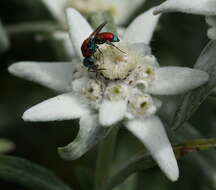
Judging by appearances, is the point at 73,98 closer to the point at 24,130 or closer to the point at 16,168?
the point at 16,168

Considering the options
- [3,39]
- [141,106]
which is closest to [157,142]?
[141,106]

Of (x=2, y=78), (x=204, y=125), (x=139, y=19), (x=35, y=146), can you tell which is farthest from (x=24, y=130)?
(x=139, y=19)

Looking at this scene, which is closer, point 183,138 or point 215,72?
point 215,72

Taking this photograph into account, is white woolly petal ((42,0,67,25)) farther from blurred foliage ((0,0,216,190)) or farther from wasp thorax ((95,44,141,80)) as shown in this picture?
wasp thorax ((95,44,141,80))

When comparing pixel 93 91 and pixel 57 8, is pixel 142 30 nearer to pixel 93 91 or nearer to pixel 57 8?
pixel 93 91

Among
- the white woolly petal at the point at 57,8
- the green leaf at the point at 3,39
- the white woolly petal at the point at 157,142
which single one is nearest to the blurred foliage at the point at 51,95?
the white woolly petal at the point at 57,8

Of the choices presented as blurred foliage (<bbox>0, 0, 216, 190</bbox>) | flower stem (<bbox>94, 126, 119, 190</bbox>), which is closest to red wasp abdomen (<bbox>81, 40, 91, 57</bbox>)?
flower stem (<bbox>94, 126, 119, 190</bbox>)

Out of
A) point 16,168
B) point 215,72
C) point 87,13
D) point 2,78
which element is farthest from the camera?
point 2,78
